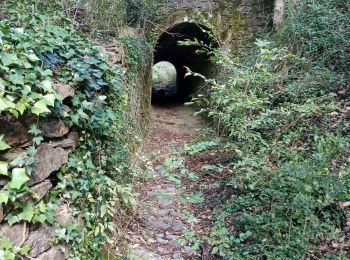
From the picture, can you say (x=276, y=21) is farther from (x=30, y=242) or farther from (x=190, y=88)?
(x=30, y=242)

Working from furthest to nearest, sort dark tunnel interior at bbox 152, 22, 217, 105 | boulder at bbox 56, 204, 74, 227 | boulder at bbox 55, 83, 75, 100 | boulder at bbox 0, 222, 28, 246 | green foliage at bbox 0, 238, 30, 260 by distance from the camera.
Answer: dark tunnel interior at bbox 152, 22, 217, 105, boulder at bbox 55, 83, 75, 100, boulder at bbox 56, 204, 74, 227, boulder at bbox 0, 222, 28, 246, green foliage at bbox 0, 238, 30, 260

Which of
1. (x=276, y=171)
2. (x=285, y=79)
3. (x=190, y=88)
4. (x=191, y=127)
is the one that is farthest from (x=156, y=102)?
(x=276, y=171)

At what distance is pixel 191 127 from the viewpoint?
7840mm

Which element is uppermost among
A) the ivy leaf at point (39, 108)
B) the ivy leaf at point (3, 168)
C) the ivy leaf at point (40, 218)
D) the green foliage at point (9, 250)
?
the ivy leaf at point (39, 108)

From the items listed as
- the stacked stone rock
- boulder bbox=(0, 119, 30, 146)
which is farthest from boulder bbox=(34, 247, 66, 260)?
boulder bbox=(0, 119, 30, 146)

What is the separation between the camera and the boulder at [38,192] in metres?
1.97

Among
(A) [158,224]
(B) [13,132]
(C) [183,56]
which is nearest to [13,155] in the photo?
(B) [13,132]

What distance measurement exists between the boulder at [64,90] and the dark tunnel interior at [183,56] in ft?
16.7

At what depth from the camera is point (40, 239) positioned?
6.71 ft

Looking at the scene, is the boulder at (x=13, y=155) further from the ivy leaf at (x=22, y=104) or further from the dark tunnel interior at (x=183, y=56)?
the dark tunnel interior at (x=183, y=56)

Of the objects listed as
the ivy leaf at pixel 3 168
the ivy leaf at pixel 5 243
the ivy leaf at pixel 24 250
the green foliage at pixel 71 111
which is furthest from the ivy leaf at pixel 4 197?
the ivy leaf at pixel 24 250

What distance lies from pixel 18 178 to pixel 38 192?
26 cm

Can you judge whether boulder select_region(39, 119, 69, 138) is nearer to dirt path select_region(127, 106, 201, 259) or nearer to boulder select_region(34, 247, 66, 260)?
boulder select_region(34, 247, 66, 260)

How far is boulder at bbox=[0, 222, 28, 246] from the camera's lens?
1831 mm
